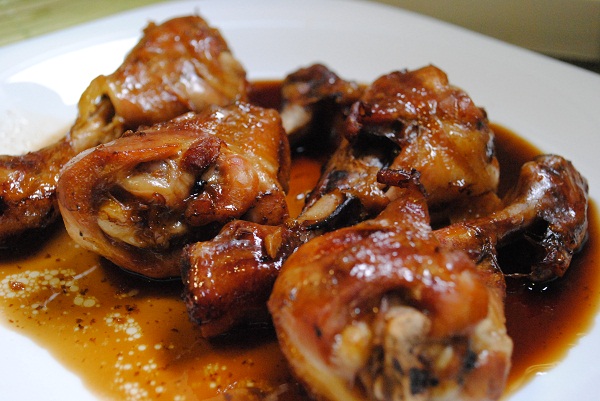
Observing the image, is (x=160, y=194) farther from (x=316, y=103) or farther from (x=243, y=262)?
(x=316, y=103)

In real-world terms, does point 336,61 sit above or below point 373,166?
below

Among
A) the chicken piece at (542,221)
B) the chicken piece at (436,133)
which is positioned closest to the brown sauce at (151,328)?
the chicken piece at (542,221)

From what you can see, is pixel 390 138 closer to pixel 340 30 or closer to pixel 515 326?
pixel 515 326

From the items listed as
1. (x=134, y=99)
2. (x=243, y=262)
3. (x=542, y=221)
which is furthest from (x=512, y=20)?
(x=243, y=262)

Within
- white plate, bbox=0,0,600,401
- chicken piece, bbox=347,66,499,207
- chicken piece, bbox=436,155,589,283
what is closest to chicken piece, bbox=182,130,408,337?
chicken piece, bbox=347,66,499,207

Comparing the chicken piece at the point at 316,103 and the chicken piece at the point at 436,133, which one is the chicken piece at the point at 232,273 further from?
the chicken piece at the point at 316,103

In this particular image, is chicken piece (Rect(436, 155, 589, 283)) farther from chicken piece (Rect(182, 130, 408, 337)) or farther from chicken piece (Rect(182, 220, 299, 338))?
chicken piece (Rect(182, 220, 299, 338))

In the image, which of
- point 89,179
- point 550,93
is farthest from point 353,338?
point 550,93
